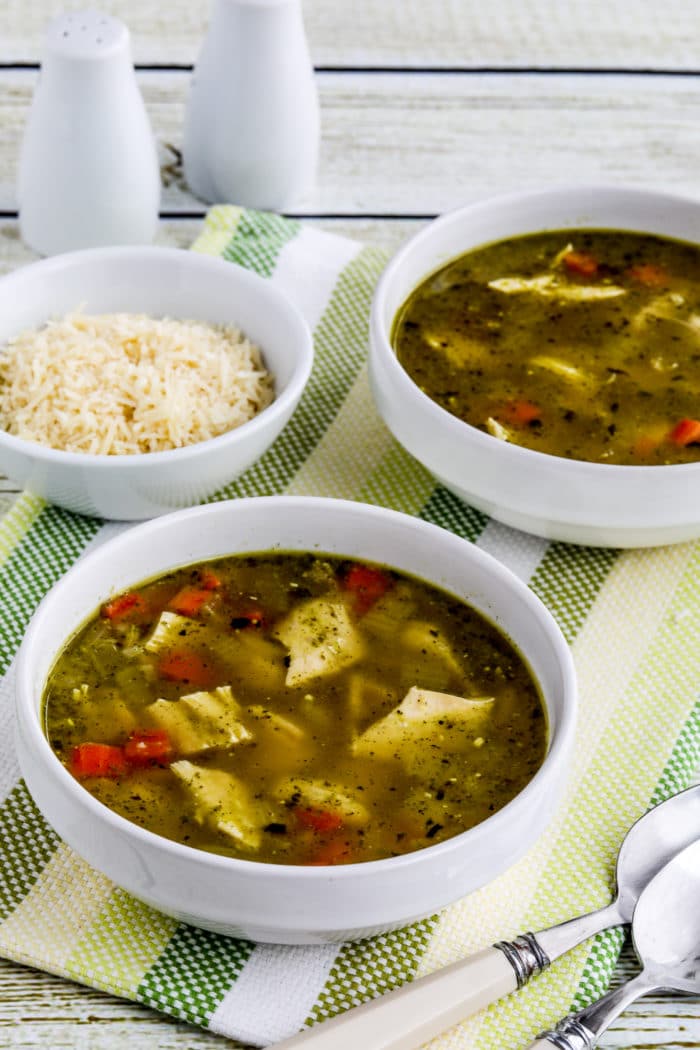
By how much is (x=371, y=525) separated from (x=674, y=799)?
0.58m

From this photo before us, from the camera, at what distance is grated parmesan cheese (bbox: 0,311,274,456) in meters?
2.50

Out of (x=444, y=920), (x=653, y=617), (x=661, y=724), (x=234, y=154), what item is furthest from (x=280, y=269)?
(x=444, y=920)

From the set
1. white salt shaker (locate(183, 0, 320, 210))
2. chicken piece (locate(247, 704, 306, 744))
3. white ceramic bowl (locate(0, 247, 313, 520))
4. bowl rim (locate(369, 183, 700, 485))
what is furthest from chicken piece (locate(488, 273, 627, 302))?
chicken piece (locate(247, 704, 306, 744))

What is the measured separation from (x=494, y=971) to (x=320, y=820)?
27 centimetres

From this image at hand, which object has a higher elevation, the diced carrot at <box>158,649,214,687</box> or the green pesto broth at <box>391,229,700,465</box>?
the green pesto broth at <box>391,229,700,465</box>

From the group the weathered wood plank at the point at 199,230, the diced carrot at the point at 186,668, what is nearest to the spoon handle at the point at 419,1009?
the diced carrot at the point at 186,668

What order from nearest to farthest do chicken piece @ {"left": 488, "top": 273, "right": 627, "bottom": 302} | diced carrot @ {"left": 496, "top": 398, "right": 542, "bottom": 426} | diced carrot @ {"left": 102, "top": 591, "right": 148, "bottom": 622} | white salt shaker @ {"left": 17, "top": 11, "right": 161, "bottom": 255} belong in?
1. diced carrot @ {"left": 102, "top": 591, "right": 148, "bottom": 622}
2. diced carrot @ {"left": 496, "top": 398, "right": 542, "bottom": 426}
3. chicken piece @ {"left": 488, "top": 273, "right": 627, "bottom": 302}
4. white salt shaker @ {"left": 17, "top": 11, "right": 161, "bottom": 255}

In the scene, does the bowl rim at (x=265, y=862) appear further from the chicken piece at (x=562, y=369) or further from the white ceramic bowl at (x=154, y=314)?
the chicken piece at (x=562, y=369)

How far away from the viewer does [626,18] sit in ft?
13.9

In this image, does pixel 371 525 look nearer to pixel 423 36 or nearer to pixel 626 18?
pixel 423 36

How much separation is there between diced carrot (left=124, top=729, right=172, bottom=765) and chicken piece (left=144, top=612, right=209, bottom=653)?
0.16m

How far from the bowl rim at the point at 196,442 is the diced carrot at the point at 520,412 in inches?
13.7

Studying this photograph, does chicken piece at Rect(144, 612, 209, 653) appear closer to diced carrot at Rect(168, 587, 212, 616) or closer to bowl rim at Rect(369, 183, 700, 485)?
diced carrot at Rect(168, 587, 212, 616)

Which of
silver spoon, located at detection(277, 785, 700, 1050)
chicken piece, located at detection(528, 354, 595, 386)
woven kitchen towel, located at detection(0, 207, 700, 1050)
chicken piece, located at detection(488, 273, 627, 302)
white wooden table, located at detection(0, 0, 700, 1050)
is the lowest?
woven kitchen towel, located at detection(0, 207, 700, 1050)
